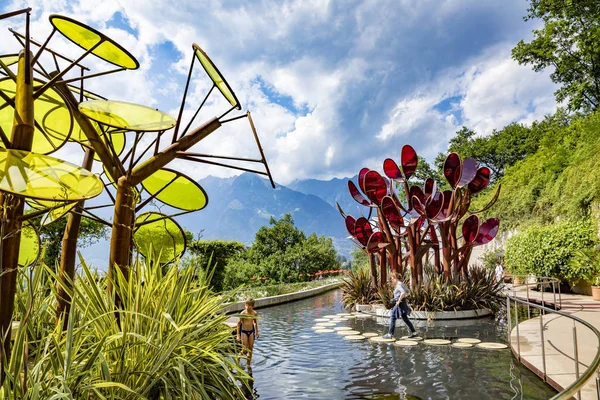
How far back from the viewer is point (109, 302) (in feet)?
11.6

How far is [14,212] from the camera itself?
2328 mm

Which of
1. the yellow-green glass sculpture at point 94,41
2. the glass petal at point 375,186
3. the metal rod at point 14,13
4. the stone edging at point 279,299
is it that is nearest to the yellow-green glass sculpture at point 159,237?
the yellow-green glass sculpture at point 94,41

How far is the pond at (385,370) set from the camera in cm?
570

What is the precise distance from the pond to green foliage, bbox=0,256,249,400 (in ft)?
7.59

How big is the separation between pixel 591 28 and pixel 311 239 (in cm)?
2262

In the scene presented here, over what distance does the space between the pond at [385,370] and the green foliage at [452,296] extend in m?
1.13

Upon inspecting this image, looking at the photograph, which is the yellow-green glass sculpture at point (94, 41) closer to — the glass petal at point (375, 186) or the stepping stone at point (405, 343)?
the stepping stone at point (405, 343)

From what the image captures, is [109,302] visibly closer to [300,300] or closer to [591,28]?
[300,300]

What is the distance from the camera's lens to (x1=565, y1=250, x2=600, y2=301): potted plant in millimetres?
13522

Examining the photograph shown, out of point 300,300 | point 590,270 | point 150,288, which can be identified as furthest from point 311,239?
point 150,288

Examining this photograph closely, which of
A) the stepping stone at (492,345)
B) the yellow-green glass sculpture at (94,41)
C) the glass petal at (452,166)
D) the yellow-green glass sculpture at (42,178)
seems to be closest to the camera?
A: the yellow-green glass sculpture at (42,178)

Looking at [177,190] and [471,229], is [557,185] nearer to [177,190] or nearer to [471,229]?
[471,229]

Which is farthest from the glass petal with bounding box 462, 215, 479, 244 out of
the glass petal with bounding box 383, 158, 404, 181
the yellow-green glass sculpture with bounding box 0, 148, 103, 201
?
the yellow-green glass sculpture with bounding box 0, 148, 103, 201

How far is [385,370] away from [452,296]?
5735 mm
